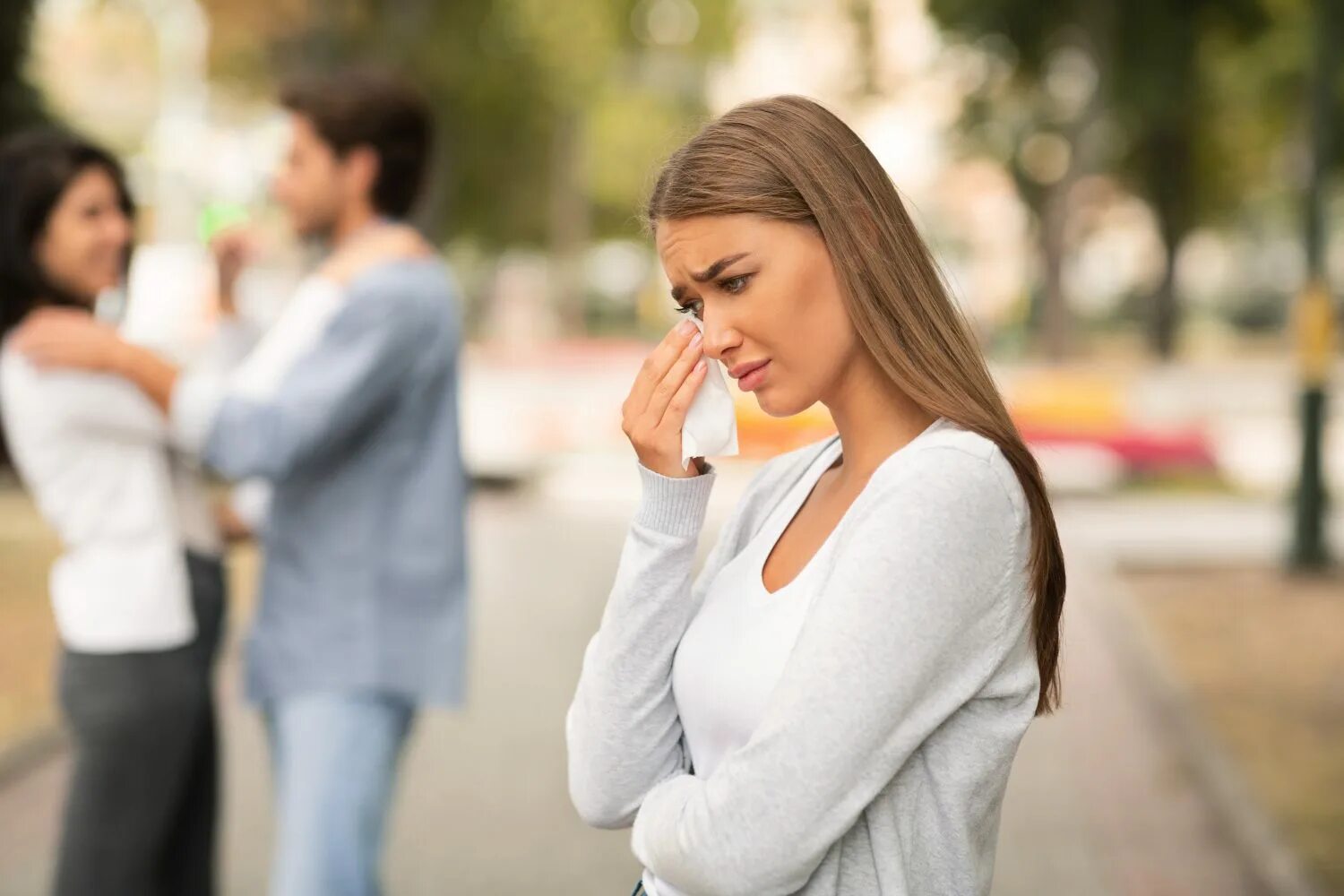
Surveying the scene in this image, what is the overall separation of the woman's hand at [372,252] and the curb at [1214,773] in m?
3.37

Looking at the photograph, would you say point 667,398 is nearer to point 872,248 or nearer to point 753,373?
point 753,373

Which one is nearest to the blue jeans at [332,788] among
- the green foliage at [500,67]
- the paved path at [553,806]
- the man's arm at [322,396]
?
the man's arm at [322,396]

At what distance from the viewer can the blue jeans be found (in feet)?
11.5

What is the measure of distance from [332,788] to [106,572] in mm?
635

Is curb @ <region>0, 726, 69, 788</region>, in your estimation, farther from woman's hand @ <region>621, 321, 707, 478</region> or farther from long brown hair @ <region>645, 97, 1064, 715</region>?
long brown hair @ <region>645, 97, 1064, 715</region>

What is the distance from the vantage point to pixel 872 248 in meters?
2.07

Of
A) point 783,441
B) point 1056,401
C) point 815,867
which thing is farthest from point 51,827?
point 1056,401

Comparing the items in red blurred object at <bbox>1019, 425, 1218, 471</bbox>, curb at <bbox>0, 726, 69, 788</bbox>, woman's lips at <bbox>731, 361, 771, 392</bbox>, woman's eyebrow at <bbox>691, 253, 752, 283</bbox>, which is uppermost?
woman's eyebrow at <bbox>691, 253, 752, 283</bbox>

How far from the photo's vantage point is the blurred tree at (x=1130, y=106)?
24.9 meters

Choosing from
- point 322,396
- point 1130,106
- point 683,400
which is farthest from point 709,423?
point 1130,106

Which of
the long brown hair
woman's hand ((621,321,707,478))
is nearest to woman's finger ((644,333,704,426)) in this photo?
woman's hand ((621,321,707,478))

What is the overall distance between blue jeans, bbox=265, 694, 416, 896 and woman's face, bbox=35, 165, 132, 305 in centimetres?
99

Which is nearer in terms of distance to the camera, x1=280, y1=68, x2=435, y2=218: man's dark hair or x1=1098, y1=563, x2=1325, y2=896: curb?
x1=280, y1=68, x2=435, y2=218: man's dark hair

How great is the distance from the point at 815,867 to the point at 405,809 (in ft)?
15.9
